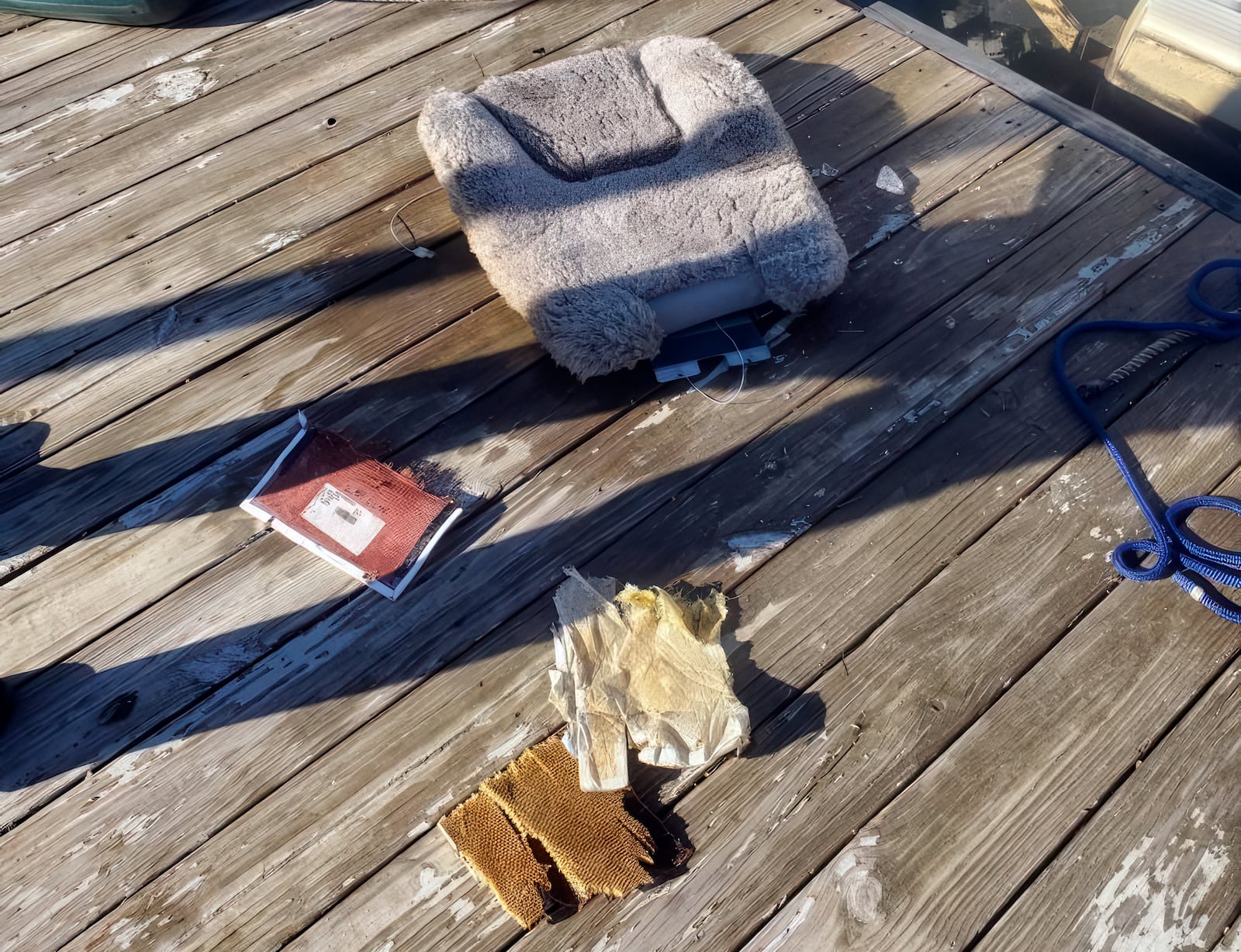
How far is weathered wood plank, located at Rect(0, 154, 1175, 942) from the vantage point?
4.40ft

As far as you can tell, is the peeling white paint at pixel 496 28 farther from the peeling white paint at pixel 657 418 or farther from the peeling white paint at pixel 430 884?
the peeling white paint at pixel 430 884

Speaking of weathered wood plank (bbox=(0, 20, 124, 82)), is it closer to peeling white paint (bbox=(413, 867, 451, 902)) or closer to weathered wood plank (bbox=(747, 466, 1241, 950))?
peeling white paint (bbox=(413, 867, 451, 902))

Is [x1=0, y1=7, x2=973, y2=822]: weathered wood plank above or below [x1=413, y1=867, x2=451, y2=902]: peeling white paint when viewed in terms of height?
above

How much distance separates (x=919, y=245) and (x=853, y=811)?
122cm

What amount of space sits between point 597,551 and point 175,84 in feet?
5.92

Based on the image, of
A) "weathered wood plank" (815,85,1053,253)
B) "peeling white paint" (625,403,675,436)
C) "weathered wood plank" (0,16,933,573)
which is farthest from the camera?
"weathered wood plank" (815,85,1053,253)

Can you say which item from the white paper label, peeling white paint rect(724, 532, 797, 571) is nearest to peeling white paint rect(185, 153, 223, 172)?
the white paper label

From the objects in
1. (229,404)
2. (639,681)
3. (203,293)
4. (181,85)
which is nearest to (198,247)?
(203,293)

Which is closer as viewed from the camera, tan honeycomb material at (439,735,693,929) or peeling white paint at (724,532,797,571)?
tan honeycomb material at (439,735,693,929)

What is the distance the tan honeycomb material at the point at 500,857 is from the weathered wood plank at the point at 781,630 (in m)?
0.03

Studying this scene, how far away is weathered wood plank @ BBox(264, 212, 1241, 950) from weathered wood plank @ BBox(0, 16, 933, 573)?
0.67 meters

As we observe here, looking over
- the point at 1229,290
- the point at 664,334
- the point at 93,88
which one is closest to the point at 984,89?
the point at 1229,290

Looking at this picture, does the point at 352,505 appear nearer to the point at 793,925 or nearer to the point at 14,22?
the point at 793,925

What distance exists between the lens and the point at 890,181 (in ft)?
6.52
